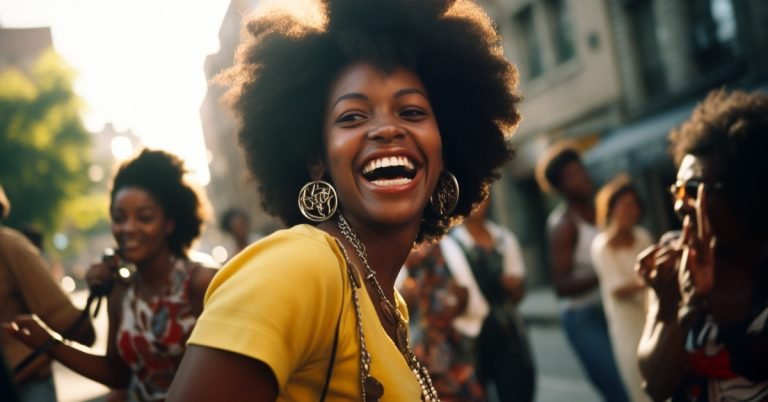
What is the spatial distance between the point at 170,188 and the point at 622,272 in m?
3.03

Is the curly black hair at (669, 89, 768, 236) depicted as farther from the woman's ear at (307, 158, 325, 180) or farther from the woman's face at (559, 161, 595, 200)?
the woman's face at (559, 161, 595, 200)

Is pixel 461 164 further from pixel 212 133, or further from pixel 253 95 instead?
pixel 212 133

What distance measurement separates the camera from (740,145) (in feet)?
9.80

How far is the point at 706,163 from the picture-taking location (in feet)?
9.89

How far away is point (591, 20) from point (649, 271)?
1521 centimetres

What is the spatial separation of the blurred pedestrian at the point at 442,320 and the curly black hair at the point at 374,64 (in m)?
2.32

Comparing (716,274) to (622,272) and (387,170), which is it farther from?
(622,272)

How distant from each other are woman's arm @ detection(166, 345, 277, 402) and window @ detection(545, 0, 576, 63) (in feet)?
59.0

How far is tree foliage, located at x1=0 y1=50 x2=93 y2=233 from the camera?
38781 mm

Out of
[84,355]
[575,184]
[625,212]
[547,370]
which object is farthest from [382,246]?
[547,370]

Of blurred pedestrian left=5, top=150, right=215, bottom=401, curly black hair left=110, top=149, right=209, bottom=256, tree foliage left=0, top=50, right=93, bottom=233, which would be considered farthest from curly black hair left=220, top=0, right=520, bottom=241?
tree foliage left=0, top=50, right=93, bottom=233

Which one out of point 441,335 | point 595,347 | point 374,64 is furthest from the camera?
point 595,347

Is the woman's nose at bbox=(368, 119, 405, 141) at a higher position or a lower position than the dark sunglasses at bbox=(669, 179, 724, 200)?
higher

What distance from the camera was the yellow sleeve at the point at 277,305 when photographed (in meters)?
1.68
